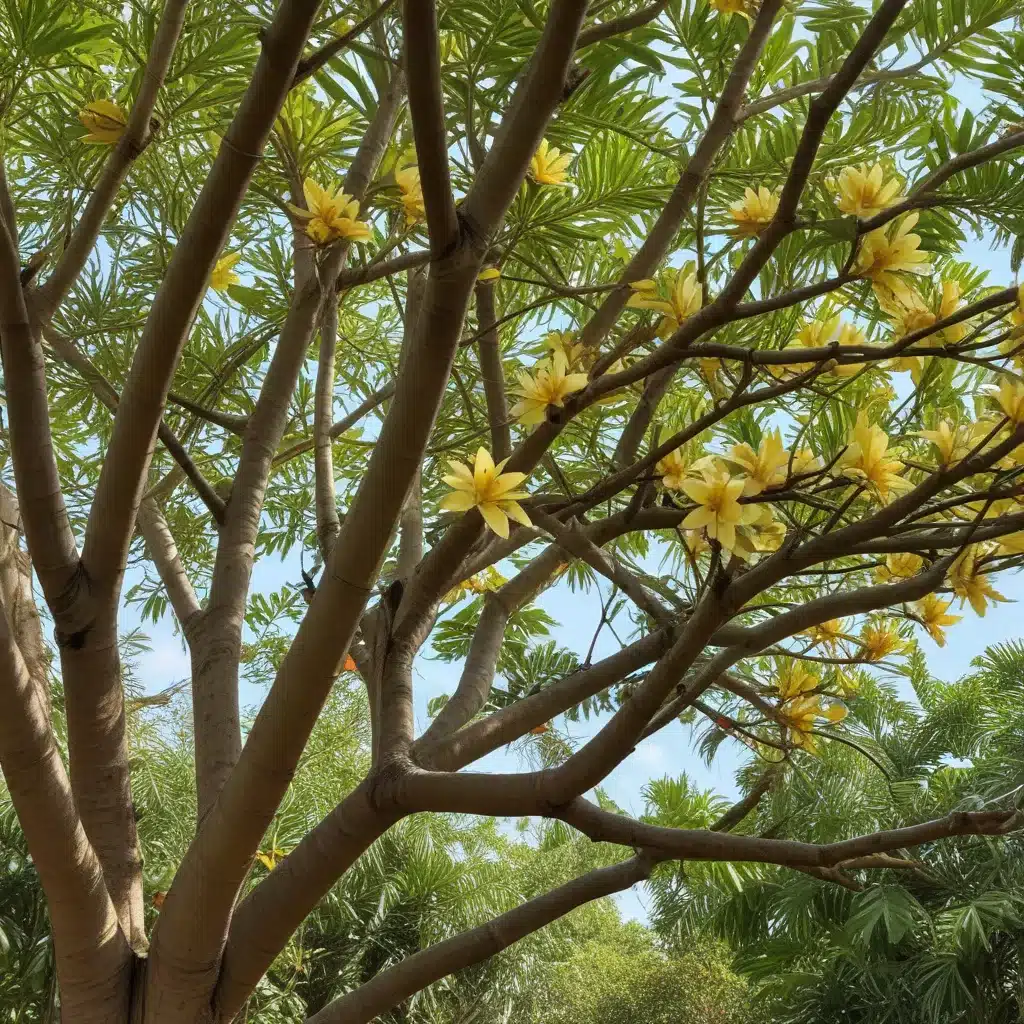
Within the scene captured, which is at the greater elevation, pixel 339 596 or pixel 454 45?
pixel 454 45

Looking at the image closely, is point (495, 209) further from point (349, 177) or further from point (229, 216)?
point (349, 177)

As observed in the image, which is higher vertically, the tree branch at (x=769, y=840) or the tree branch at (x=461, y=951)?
the tree branch at (x=461, y=951)

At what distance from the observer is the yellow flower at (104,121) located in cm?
A: 71

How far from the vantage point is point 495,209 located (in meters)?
0.55

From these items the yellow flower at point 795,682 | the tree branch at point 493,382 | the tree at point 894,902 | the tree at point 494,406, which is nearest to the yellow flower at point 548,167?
the tree at point 494,406

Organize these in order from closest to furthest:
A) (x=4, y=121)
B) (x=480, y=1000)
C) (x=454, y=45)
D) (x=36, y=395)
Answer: (x=36, y=395)
(x=4, y=121)
(x=454, y=45)
(x=480, y=1000)

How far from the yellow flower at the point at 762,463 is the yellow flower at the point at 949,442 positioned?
7 cm

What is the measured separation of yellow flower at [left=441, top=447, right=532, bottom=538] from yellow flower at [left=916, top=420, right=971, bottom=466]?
0.21m

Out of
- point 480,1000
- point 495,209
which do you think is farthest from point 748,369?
point 480,1000

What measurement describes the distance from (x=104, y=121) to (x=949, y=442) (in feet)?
2.08

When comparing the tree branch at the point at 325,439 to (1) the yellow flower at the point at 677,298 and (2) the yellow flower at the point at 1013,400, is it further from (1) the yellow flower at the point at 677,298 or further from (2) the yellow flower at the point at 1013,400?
(2) the yellow flower at the point at 1013,400

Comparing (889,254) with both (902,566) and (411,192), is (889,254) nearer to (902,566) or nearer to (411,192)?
(902,566)

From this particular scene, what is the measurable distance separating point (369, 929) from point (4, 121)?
2.42 m

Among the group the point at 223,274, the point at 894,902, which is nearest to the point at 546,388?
the point at 223,274
